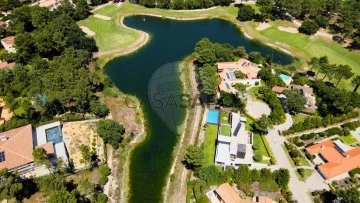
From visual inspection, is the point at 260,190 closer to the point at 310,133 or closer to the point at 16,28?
the point at 310,133

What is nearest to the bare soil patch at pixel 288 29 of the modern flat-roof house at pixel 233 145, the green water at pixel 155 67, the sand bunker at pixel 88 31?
the green water at pixel 155 67

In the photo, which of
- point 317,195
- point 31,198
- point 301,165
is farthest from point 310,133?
point 31,198

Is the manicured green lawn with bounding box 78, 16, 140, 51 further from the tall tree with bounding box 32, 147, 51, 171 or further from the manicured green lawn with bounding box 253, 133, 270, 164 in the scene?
the manicured green lawn with bounding box 253, 133, 270, 164

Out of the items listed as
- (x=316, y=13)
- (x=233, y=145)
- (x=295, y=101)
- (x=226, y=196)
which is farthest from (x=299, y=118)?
(x=316, y=13)

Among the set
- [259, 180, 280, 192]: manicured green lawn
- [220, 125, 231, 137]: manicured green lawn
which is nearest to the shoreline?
[220, 125, 231, 137]: manicured green lawn

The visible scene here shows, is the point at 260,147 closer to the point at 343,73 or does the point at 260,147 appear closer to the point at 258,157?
the point at 258,157

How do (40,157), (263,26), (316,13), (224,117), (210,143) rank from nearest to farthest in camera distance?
(40,157) < (210,143) < (224,117) < (263,26) < (316,13)
